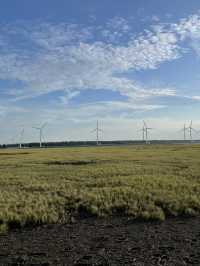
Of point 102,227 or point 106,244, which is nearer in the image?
point 106,244

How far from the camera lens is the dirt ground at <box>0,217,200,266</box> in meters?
9.59

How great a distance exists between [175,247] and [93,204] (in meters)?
6.71

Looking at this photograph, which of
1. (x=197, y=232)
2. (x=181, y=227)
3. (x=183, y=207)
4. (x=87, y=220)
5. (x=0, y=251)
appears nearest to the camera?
(x=0, y=251)

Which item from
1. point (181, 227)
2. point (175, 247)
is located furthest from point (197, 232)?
point (175, 247)

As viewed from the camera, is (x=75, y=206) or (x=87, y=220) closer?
(x=87, y=220)

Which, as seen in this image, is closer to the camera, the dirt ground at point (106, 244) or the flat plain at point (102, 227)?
the dirt ground at point (106, 244)

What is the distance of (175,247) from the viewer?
10.8 metres

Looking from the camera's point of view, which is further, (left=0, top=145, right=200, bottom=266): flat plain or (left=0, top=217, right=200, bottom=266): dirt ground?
(left=0, top=145, right=200, bottom=266): flat plain

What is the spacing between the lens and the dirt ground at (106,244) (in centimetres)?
959

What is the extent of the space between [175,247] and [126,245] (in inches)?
54.1

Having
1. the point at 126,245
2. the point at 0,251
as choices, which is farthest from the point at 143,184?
the point at 0,251

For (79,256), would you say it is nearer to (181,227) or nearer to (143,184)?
(181,227)

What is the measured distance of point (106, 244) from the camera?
11.1m

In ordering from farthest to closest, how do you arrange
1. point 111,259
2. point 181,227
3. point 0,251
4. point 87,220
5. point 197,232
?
point 87,220
point 181,227
point 197,232
point 0,251
point 111,259
